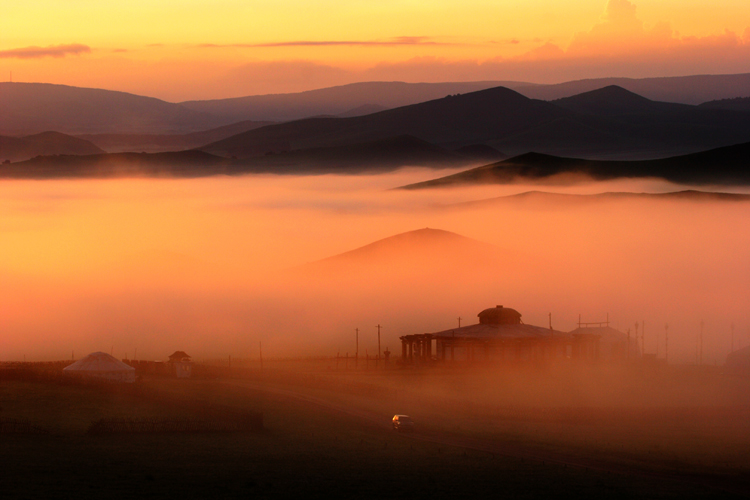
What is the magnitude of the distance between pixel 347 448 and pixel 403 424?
11856 mm

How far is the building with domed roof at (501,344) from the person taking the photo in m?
154

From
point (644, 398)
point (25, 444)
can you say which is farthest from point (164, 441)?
point (644, 398)

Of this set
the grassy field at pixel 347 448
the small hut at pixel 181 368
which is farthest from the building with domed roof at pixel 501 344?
the small hut at pixel 181 368

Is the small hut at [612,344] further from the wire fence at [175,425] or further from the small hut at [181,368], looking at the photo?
the wire fence at [175,425]

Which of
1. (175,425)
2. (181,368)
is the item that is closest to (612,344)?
(181,368)

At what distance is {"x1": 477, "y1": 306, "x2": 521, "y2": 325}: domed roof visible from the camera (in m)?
164

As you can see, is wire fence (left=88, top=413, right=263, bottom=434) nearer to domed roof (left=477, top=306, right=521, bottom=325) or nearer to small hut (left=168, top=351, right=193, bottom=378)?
small hut (left=168, top=351, right=193, bottom=378)

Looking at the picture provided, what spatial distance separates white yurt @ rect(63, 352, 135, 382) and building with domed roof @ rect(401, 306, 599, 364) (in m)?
43.7

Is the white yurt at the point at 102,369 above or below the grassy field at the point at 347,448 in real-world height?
above

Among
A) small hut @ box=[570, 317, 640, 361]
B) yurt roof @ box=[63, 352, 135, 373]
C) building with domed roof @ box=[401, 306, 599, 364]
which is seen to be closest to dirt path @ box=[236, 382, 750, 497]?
yurt roof @ box=[63, 352, 135, 373]

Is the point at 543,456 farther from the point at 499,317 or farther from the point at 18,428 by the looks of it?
the point at 499,317

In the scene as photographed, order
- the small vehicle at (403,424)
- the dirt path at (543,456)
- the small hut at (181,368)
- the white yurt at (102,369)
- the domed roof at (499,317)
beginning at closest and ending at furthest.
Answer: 1. the dirt path at (543,456)
2. the small vehicle at (403,424)
3. the white yurt at (102,369)
4. the small hut at (181,368)
5. the domed roof at (499,317)

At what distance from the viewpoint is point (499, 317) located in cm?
16438

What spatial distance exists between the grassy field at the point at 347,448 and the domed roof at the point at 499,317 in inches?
1580
